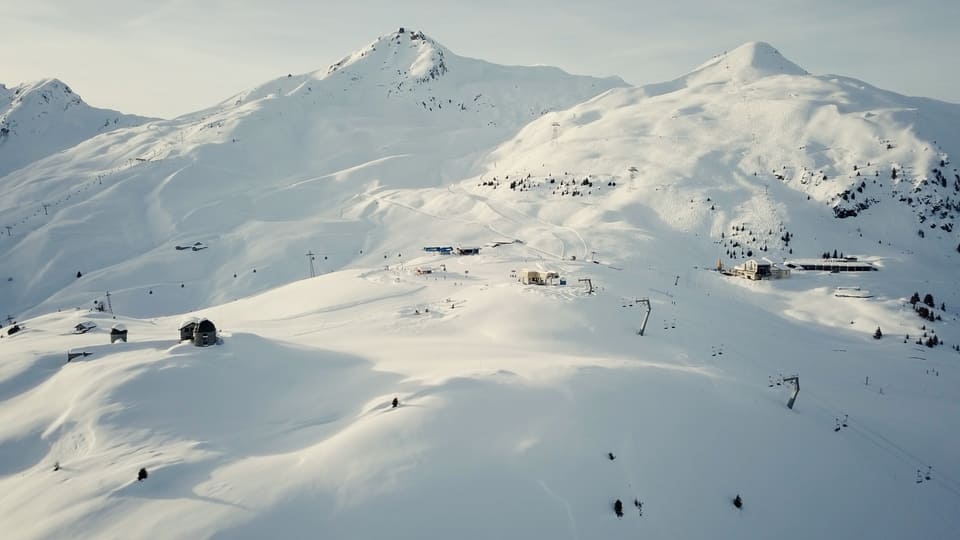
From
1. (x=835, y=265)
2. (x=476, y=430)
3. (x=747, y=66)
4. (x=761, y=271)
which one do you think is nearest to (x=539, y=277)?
(x=476, y=430)

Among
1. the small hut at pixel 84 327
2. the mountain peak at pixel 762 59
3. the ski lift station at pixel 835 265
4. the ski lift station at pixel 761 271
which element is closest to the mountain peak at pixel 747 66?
the mountain peak at pixel 762 59

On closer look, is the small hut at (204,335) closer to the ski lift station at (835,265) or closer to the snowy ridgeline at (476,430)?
the snowy ridgeline at (476,430)

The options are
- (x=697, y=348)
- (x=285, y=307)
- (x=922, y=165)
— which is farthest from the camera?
(x=922, y=165)

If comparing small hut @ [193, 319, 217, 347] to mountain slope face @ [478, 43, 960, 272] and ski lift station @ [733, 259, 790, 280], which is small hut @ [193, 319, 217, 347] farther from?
ski lift station @ [733, 259, 790, 280]

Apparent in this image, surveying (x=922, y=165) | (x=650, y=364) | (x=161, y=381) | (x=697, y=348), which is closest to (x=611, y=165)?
(x=922, y=165)

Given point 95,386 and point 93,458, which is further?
point 95,386

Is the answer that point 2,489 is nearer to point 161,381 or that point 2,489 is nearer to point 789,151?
A: point 161,381

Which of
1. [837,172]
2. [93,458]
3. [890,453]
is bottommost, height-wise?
[890,453]
